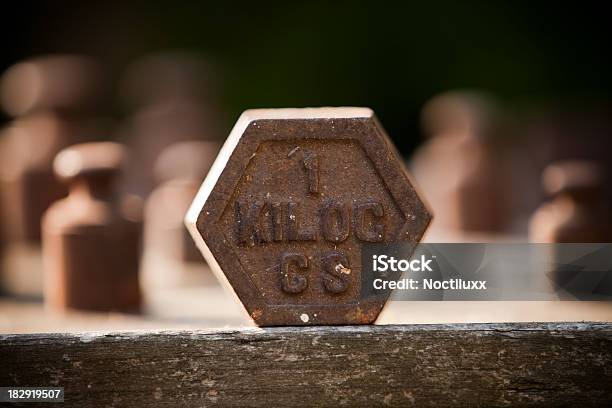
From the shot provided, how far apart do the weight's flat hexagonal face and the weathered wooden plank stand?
0.29ft

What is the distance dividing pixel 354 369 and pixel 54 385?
2.71 ft

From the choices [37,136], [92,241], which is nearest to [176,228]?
[92,241]

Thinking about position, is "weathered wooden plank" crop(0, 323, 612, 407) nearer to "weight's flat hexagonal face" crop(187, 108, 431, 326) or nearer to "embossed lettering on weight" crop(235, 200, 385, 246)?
"weight's flat hexagonal face" crop(187, 108, 431, 326)

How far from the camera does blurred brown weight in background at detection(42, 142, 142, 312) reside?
12.2ft

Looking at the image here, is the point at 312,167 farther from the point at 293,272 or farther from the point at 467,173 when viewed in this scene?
the point at 467,173

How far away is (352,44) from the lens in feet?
38.0

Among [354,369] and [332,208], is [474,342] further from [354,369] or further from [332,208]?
[332,208]

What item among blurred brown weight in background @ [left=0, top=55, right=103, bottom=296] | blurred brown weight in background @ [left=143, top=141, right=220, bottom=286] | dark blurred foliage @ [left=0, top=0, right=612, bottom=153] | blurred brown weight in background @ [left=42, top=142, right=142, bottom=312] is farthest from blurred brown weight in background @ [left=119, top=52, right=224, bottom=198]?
blurred brown weight in background @ [left=42, top=142, right=142, bottom=312]

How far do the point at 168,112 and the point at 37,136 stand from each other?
7.04 feet

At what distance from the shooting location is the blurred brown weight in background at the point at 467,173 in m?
6.19

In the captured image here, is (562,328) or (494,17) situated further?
(494,17)

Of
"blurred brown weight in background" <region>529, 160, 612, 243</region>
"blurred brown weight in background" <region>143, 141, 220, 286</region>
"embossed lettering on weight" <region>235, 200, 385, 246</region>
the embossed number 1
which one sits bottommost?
"blurred brown weight in background" <region>143, 141, 220, 286</region>

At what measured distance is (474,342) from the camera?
7.64ft

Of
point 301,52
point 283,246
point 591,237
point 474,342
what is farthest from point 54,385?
point 301,52
